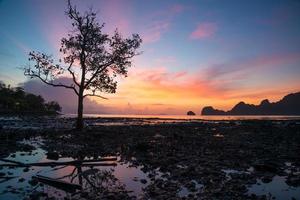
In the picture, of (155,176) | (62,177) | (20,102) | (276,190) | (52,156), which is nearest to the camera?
(276,190)

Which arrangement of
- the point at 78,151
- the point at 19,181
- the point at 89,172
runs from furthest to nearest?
the point at 78,151, the point at 89,172, the point at 19,181

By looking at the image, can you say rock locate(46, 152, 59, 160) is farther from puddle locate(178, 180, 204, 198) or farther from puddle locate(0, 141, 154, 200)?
puddle locate(178, 180, 204, 198)

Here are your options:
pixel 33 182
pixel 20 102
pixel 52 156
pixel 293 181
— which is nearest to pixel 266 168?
pixel 293 181

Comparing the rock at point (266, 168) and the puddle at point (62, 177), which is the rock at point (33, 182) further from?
the rock at point (266, 168)

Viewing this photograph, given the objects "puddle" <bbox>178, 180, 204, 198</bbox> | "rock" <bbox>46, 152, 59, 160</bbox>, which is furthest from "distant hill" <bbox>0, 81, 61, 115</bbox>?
"puddle" <bbox>178, 180, 204, 198</bbox>

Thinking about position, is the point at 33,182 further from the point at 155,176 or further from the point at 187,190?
the point at 187,190

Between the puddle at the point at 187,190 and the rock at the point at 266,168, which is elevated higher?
the rock at the point at 266,168

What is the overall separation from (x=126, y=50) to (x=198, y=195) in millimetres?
29041

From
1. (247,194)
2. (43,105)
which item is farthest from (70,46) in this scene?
(43,105)

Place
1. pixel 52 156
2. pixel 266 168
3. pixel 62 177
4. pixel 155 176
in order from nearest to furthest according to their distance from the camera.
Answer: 1. pixel 62 177
2. pixel 155 176
3. pixel 266 168
4. pixel 52 156

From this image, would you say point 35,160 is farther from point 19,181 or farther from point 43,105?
point 43,105

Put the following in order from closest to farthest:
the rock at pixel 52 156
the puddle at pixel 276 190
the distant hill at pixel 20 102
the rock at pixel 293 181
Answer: the puddle at pixel 276 190, the rock at pixel 293 181, the rock at pixel 52 156, the distant hill at pixel 20 102

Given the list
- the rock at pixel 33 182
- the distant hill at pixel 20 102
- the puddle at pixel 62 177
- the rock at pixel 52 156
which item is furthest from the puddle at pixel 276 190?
the distant hill at pixel 20 102

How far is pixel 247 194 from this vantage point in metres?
9.70
